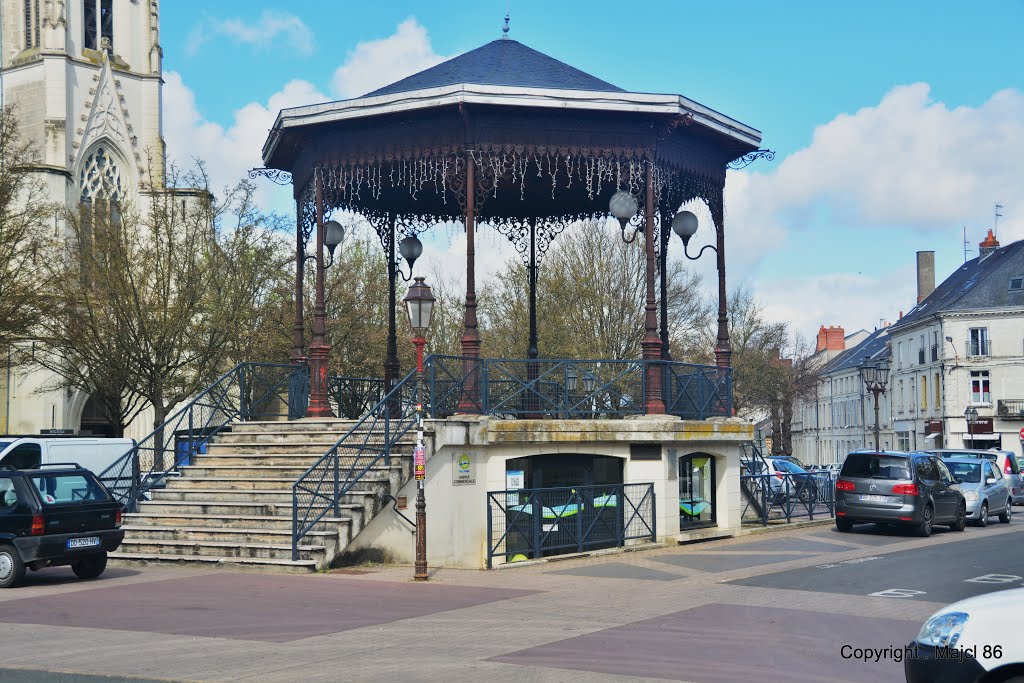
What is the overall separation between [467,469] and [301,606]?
507cm

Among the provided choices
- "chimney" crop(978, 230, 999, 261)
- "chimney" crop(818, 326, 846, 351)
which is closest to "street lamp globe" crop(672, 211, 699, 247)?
"chimney" crop(978, 230, 999, 261)

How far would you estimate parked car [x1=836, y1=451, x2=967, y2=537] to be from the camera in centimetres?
2330

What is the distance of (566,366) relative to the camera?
65.6 ft

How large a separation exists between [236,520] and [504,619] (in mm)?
6803

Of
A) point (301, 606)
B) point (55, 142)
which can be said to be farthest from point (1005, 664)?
point (55, 142)

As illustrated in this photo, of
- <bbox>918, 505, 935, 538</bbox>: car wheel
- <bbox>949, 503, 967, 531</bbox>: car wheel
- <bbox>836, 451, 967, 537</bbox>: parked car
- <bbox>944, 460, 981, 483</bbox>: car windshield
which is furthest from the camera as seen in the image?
<bbox>944, 460, 981, 483</bbox>: car windshield

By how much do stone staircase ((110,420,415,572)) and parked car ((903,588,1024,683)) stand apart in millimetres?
11309

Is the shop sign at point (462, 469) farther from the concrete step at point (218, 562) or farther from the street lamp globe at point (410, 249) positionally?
the street lamp globe at point (410, 249)

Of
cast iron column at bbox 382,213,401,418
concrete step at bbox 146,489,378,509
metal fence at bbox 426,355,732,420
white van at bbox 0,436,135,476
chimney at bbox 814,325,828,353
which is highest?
chimney at bbox 814,325,828,353

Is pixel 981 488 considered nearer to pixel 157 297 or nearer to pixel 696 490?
pixel 696 490

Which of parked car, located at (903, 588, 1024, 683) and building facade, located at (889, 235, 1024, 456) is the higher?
building facade, located at (889, 235, 1024, 456)

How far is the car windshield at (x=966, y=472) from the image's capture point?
28.0m

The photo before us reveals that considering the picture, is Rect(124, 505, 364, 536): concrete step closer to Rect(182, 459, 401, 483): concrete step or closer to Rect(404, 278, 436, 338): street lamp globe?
Rect(182, 459, 401, 483): concrete step

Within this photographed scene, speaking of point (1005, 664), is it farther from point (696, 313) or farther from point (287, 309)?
point (696, 313)
